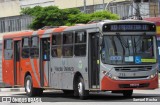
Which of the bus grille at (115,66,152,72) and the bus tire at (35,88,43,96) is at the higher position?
the bus grille at (115,66,152,72)

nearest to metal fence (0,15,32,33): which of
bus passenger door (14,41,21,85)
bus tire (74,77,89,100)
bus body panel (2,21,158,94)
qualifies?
bus passenger door (14,41,21,85)

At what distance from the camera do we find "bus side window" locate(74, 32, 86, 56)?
20980mm

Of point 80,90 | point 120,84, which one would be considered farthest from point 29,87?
point 120,84

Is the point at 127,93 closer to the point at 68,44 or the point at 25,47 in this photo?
the point at 68,44

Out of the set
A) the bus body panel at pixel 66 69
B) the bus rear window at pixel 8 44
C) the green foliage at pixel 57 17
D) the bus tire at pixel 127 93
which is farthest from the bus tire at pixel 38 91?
the green foliage at pixel 57 17

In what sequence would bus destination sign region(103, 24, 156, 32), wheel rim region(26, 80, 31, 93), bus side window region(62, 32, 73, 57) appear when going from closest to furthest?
bus destination sign region(103, 24, 156, 32), bus side window region(62, 32, 73, 57), wheel rim region(26, 80, 31, 93)

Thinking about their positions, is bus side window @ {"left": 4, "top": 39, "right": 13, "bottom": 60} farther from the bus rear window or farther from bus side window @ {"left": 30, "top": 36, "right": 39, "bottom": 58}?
bus side window @ {"left": 30, "top": 36, "right": 39, "bottom": 58}

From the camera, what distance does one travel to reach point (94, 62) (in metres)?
20.5

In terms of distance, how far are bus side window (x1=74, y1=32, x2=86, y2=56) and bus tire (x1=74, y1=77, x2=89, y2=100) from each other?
991 mm

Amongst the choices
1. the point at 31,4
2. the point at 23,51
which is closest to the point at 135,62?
the point at 23,51

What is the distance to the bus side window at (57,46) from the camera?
75.3ft

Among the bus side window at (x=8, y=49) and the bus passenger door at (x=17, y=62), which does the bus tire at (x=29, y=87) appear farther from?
the bus side window at (x=8, y=49)

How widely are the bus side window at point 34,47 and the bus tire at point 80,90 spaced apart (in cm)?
387

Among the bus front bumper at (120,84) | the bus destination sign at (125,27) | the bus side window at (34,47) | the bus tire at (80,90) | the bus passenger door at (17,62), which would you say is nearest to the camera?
the bus front bumper at (120,84)
